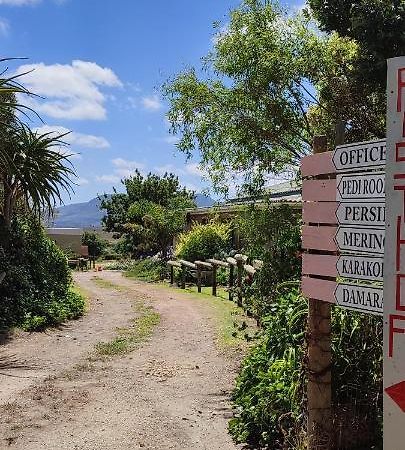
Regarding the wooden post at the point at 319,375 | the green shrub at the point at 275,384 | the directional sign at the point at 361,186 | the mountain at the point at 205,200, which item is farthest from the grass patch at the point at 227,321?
the directional sign at the point at 361,186

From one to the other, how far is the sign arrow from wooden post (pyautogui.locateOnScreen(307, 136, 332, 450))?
1.16 m

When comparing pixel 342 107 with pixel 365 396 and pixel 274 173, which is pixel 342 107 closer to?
pixel 274 173

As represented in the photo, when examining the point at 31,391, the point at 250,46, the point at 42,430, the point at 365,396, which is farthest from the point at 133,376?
the point at 250,46

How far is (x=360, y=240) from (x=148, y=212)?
2534 centimetres

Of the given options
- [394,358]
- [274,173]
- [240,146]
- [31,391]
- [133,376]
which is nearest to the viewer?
[394,358]

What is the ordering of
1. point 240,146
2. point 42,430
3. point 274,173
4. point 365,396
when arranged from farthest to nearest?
point 274,173 < point 240,146 < point 42,430 < point 365,396

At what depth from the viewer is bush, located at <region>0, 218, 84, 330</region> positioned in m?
10.8

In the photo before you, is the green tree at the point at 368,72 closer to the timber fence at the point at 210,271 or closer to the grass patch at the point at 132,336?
the grass patch at the point at 132,336

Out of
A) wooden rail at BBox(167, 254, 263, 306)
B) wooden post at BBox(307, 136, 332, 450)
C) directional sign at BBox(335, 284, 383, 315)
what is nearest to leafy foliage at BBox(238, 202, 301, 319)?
wooden post at BBox(307, 136, 332, 450)

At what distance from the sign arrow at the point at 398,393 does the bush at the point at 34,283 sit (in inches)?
347

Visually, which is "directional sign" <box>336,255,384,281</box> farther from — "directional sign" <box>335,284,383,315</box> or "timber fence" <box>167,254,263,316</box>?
"timber fence" <box>167,254,263,316</box>

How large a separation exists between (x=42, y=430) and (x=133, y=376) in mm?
2165

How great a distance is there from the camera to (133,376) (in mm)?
7230

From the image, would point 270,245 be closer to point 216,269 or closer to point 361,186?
point 361,186
